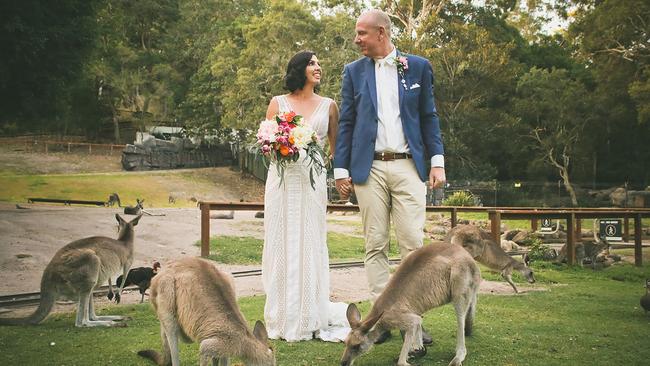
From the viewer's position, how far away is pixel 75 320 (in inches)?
187

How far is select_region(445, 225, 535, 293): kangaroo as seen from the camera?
270 inches

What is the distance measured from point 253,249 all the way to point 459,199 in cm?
1085

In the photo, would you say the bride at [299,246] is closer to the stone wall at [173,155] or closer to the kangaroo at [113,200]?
the kangaroo at [113,200]

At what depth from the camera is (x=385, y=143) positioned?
13.0 ft

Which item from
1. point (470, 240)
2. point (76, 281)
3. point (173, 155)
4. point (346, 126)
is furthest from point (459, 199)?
point (76, 281)

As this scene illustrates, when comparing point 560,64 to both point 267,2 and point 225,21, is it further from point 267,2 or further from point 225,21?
point 225,21

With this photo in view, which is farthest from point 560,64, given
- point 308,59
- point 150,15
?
point 308,59

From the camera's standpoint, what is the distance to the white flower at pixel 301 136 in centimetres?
433

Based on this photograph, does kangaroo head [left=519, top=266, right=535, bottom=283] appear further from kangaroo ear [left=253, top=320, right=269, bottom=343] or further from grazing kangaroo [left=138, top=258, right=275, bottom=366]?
kangaroo ear [left=253, top=320, right=269, bottom=343]

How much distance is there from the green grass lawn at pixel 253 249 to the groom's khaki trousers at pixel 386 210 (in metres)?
5.76

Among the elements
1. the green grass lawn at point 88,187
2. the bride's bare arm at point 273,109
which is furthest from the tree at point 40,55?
the bride's bare arm at point 273,109

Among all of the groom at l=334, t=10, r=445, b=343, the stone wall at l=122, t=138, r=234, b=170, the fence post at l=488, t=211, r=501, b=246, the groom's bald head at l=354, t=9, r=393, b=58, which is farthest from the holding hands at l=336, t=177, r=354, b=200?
the stone wall at l=122, t=138, r=234, b=170

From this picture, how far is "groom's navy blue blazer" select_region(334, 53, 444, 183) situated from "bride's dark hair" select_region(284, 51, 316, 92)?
692 millimetres

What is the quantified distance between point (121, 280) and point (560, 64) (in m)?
28.3
